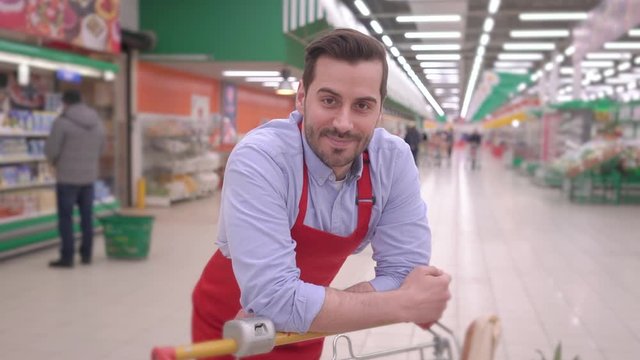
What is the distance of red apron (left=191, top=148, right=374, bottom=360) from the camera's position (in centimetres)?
149

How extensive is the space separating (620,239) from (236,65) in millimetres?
6784

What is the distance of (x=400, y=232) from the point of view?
1568 millimetres

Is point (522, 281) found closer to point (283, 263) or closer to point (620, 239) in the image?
point (620, 239)

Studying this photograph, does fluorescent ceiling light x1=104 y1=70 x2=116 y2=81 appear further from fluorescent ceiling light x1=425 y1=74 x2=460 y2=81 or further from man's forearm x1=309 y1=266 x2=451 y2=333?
fluorescent ceiling light x1=425 y1=74 x2=460 y2=81

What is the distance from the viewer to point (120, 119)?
9.87 meters

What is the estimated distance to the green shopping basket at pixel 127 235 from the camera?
244 inches

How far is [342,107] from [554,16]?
14.2 m

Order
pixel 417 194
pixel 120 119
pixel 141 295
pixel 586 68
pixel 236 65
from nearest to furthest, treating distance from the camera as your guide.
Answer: pixel 417 194
pixel 141 295
pixel 120 119
pixel 236 65
pixel 586 68

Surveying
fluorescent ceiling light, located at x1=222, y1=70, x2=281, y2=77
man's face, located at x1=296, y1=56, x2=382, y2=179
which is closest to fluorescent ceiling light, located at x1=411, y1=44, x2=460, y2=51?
fluorescent ceiling light, located at x1=222, y1=70, x2=281, y2=77

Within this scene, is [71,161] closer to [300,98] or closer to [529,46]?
[300,98]

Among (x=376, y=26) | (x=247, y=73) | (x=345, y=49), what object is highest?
(x=376, y=26)

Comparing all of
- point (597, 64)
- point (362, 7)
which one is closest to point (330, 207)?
point (362, 7)

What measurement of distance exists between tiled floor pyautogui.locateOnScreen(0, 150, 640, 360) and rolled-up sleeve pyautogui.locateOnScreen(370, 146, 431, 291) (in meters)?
2.48

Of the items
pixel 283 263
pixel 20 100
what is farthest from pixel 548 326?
pixel 20 100
